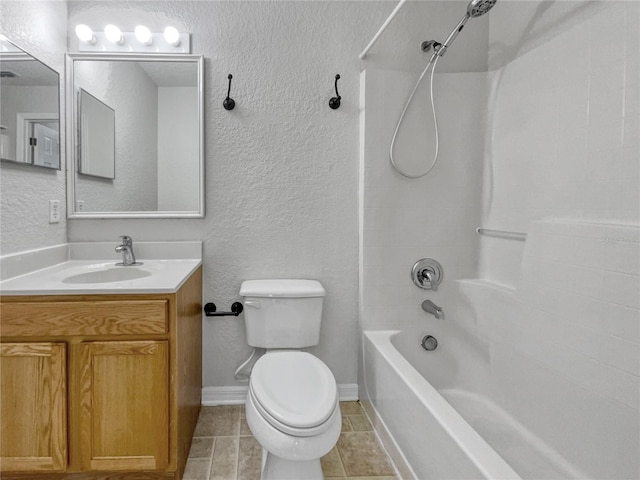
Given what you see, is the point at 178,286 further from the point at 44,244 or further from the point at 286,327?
the point at 44,244

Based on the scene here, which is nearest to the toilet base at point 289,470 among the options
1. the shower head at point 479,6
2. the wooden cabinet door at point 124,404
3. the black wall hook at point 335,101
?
the wooden cabinet door at point 124,404

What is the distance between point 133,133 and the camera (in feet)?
6.90

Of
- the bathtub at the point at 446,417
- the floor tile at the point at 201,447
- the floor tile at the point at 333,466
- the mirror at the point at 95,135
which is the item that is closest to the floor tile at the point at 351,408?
the bathtub at the point at 446,417

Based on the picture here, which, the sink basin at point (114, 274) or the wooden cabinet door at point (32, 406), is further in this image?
the sink basin at point (114, 274)

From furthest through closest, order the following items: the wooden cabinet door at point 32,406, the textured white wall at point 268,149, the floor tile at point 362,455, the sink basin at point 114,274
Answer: the textured white wall at point 268,149 → the sink basin at point 114,274 → the floor tile at point 362,455 → the wooden cabinet door at point 32,406

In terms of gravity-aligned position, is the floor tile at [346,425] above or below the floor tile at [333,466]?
above

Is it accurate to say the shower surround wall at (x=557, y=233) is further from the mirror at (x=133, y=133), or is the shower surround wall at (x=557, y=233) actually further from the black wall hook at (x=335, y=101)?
the mirror at (x=133, y=133)

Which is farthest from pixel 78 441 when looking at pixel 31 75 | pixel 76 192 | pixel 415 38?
pixel 415 38

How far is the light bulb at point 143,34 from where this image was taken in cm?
204

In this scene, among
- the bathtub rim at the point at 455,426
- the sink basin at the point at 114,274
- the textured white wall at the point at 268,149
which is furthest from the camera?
the textured white wall at the point at 268,149

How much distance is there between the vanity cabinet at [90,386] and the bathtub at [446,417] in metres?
0.88

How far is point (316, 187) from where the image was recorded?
2.22m

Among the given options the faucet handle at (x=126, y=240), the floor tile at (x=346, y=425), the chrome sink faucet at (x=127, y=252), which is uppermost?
the faucet handle at (x=126, y=240)

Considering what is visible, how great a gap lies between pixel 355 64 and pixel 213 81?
0.75 metres
